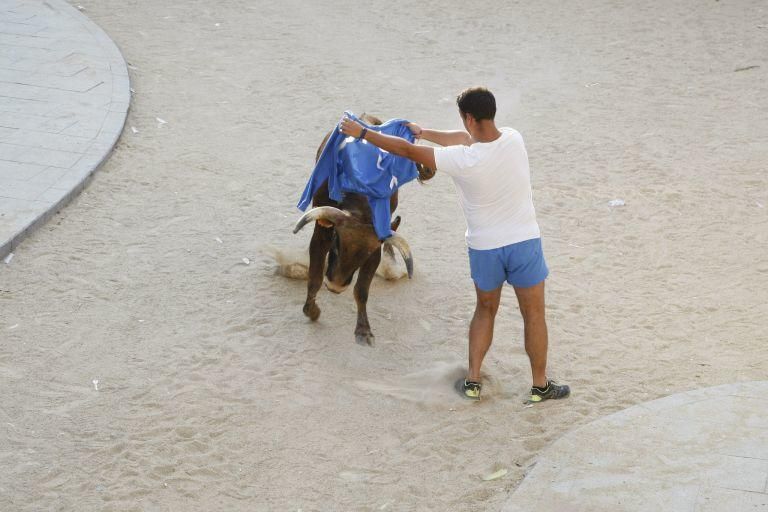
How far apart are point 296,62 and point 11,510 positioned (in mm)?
8885

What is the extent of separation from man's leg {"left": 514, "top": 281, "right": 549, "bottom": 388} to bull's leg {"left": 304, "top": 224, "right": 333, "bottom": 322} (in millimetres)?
1579

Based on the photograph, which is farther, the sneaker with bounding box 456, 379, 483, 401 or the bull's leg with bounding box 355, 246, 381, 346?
the bull's leg with bounding box 355, 246, 381, 346

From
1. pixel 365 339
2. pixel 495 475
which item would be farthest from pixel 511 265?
pixel 365 339

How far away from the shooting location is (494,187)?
582cm

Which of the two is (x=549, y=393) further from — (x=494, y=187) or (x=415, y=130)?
(x=415, y=130)

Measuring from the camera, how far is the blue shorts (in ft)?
19.6

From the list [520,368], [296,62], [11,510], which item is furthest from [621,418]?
[296,62]

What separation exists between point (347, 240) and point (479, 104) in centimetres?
142

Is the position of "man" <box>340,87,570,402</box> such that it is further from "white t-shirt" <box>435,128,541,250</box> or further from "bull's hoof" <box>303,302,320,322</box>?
"bull's hoof" <box>303,302,320,322</box>

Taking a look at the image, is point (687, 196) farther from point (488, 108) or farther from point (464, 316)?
point (488, 108)

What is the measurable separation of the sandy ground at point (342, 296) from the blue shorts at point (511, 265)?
3.01ft

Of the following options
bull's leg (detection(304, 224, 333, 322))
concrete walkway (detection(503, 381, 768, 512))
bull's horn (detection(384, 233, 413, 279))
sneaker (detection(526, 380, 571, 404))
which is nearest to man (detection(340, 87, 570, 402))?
sneaker (detection(526, 380, 571, 404))

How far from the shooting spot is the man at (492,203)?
575 centimetres

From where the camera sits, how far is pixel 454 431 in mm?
6242
